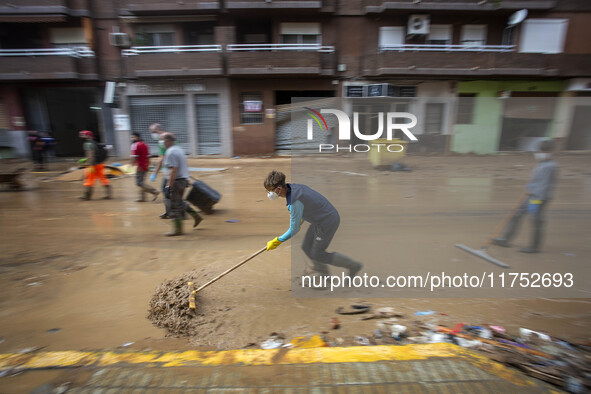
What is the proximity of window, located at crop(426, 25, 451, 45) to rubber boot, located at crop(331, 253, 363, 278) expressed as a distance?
46.3 feet

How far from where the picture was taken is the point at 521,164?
159 inches

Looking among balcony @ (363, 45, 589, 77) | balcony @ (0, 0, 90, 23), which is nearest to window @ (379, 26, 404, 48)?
balcony @ (363, 45, 589, 77)

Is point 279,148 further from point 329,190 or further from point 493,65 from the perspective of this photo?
point 329,190

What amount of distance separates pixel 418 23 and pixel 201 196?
1248 centimetres

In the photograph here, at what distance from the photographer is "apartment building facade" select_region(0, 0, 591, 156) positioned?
43.8 feet

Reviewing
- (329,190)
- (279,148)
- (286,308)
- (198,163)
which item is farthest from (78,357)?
(279,148)

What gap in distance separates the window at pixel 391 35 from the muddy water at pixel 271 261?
11.6 metres

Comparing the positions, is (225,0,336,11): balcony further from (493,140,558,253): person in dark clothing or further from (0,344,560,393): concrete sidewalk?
(0,344,560,393): concrete sidewalk

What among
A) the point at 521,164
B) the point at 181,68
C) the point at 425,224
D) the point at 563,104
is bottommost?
the point at 425,224

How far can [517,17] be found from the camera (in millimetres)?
13617

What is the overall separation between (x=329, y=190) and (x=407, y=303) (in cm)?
145

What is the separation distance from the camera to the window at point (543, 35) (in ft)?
46.3

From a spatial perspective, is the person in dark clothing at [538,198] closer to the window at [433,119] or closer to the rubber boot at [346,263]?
the window at [433,119]

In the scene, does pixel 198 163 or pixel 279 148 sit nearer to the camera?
pixel 198 163
